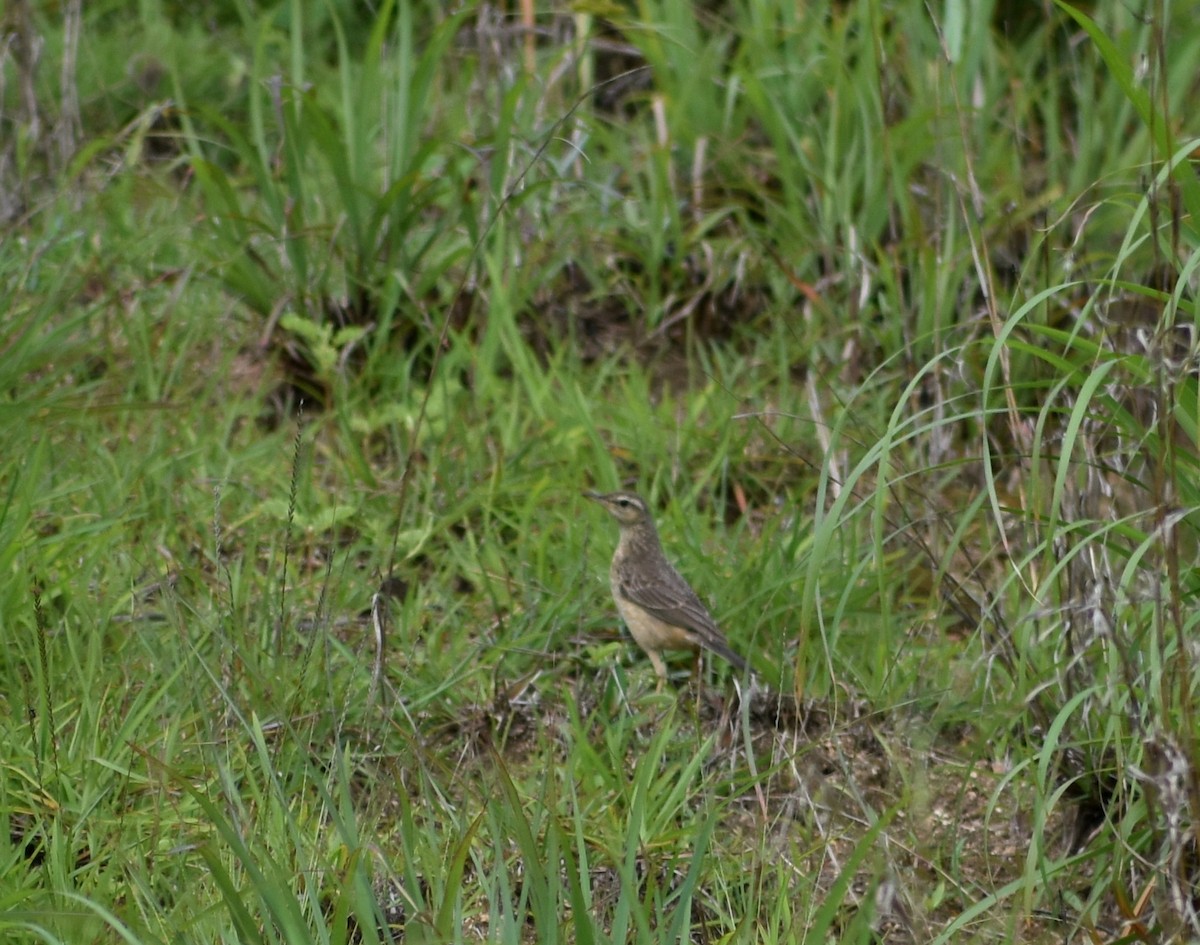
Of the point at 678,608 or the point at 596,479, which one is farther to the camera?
the point at 596,479

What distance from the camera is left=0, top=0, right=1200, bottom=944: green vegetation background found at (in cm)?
336

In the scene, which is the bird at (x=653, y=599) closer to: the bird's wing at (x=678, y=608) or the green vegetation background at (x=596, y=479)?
the bird's wing at (x=678, y=608)

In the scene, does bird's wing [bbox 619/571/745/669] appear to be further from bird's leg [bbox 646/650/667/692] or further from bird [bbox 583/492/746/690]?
bird's leg [bbox 646/650/667/692]

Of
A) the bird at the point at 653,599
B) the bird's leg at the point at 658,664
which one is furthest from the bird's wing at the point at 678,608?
the bird's leg at the point at 658,664

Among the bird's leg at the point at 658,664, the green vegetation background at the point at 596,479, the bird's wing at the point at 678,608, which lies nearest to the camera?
the green vegetation background at the point at 596,479

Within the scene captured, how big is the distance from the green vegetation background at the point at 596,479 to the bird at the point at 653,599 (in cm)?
13

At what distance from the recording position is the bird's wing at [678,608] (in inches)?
177

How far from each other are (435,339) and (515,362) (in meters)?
0.33

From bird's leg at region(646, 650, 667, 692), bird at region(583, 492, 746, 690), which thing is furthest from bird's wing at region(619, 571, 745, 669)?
bird's leg at region(646, 650, 667, 692)

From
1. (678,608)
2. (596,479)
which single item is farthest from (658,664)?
(596,479)

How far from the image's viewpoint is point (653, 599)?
4.54 m

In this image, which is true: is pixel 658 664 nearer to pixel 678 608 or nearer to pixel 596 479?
pixel 678 608

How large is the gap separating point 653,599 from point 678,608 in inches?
2.9

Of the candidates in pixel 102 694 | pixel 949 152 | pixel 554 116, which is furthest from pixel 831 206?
pixel 102 694
